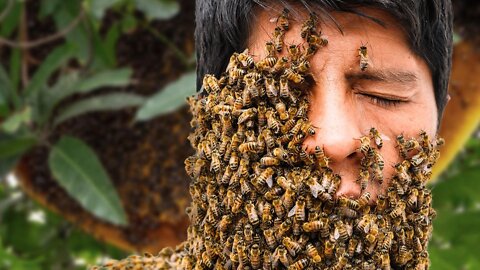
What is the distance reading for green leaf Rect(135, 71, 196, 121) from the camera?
2.21 meters

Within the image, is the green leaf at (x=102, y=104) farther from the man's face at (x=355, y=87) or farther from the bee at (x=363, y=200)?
the bee at (x=363, y=200)

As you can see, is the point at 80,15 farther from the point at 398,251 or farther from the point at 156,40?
the point at 398,251

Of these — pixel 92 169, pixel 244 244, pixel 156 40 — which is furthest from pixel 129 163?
pixel 244 244

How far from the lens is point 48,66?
8.43 feet

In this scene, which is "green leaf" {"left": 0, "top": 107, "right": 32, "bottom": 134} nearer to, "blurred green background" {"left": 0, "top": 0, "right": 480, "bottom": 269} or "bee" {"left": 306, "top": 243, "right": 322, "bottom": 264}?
"blurred green background" {"left": 0, "top": 0, "right": 480, "bottom": 269}

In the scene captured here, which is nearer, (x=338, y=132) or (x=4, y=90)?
(x=338, y=132)

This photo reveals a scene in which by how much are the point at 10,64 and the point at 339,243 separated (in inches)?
83.5

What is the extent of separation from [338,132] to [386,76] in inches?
5.4

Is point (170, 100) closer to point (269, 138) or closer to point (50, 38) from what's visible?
point (50, 38)

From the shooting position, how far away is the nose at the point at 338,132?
1.12m

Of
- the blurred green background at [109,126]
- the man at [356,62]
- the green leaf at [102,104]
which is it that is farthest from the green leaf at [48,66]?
the man at [356,62]

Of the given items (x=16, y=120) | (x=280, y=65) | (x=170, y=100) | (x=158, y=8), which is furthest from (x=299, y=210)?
(x=158, y=8)

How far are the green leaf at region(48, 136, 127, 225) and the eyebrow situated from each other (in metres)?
1.35

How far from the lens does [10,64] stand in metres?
2.94
